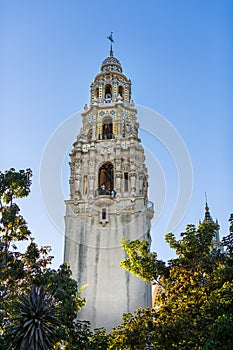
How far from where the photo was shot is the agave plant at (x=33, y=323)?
15.6 m

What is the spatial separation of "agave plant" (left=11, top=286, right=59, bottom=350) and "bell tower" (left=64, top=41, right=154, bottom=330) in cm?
1310

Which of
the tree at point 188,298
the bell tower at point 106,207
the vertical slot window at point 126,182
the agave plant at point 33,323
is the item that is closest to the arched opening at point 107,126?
the bell tower at point 106,207

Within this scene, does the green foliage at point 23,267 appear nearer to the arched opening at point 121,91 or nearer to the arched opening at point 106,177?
the arched opening at point 106,177

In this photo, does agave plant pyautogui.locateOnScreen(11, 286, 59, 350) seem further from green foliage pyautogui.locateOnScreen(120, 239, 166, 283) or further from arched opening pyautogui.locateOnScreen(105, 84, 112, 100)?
arched opening pyautogui.locateOnScreen(105, 84, 112, 100)

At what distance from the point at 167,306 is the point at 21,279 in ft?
18.4

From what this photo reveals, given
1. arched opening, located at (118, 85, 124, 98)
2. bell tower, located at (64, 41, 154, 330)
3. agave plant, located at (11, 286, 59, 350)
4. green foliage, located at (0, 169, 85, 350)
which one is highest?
arched opening, located at (118, 85, 124, 98)

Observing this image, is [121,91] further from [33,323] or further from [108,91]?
[33,323]

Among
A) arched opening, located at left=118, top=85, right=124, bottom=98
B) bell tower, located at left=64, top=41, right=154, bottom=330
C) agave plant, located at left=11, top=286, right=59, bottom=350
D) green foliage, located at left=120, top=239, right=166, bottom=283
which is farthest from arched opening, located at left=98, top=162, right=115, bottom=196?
agave plant, located at left=11, top=286, right=59, bottom=350

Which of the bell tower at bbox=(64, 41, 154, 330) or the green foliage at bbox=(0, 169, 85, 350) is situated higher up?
the bell tower at bbox=(64, 41, 154, 330)

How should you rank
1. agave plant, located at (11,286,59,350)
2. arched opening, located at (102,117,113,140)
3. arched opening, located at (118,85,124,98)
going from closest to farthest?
agave plant, located at (11,286,59,350) → arched opening, located at (102,117,113,140) → arched opening, located at (118,85,124,98)

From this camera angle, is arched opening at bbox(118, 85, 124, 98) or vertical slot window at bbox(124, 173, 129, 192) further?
arched opening at bbox(118, 85, 124, 98)

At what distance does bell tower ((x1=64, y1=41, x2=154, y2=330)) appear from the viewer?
1168 inches

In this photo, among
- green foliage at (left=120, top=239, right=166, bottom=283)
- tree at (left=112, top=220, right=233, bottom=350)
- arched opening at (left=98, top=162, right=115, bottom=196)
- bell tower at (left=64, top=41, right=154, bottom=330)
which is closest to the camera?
tree at (left=112, top=220, right=233, bottom=350)

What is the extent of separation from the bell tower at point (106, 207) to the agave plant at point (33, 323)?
43.0 ft
